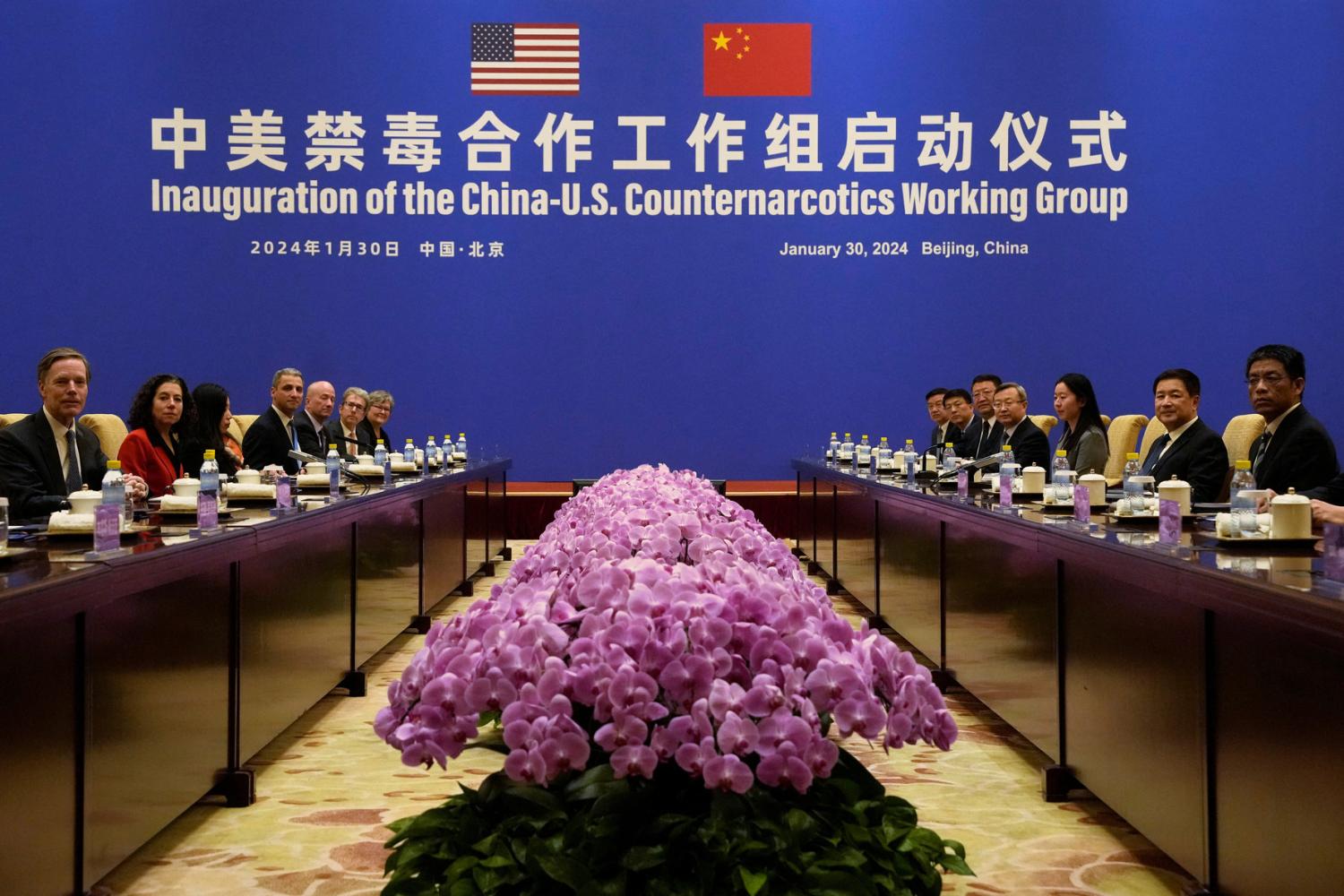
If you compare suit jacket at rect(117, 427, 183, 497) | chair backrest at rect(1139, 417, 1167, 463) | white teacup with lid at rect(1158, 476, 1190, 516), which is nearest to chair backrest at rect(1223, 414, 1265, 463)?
chair backrest at rect(1139, 417, 1167, 463)

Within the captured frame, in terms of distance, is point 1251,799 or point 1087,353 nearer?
point 1251,799

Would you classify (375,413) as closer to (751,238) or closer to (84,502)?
(751,238)

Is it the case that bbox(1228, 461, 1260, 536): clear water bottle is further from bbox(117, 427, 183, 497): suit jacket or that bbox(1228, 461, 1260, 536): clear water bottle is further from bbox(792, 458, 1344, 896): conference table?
bbox(117, 427, 183, 497): suit jacket

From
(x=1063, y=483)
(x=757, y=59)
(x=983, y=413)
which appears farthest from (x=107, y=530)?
(x=757, y=59)

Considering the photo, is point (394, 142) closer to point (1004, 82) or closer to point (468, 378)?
point (468, 378)

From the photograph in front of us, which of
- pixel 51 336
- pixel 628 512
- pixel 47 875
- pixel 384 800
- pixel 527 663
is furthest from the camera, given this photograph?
pixel 51 336

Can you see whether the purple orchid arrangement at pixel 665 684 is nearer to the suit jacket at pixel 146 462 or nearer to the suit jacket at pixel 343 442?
the suit jacket at pixel 146 462

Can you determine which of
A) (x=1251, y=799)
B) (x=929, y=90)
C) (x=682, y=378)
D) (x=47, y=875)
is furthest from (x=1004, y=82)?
(x=47, y=875)

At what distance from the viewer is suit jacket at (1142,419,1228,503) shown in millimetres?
4156

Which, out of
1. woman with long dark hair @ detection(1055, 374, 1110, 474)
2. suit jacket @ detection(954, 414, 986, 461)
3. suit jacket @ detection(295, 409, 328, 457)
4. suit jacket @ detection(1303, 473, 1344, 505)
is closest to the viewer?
suit jacket @ detection(1303, 473, 1344, 505)

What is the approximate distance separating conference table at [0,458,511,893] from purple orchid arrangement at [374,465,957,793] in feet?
3.71

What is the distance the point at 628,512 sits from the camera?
179 cm

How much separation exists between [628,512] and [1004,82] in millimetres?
7558

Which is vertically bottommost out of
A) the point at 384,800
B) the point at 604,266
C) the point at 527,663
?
the point at 384,800
